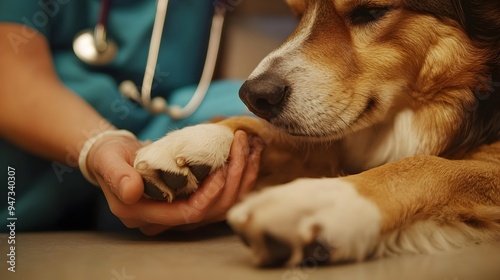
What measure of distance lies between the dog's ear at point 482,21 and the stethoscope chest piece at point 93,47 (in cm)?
68

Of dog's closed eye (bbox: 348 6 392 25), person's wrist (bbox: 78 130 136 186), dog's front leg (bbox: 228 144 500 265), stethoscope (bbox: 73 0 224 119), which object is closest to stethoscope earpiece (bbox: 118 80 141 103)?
stethoscope (bbox: 73 0 224 119)

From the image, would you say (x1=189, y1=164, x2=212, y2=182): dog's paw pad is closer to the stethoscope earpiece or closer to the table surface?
the table surface

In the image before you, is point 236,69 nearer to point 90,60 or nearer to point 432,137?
Answer: point 90,60

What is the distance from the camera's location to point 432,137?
2.82ft

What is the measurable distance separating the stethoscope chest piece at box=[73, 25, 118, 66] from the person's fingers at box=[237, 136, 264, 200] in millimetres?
420

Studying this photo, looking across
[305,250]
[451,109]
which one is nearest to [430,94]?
[451,109]

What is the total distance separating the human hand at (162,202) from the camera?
2.30ft

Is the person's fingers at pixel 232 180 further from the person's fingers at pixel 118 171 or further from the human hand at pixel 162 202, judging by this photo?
the person's fingers at pixel 118 171

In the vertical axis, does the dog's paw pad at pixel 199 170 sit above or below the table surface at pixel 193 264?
above

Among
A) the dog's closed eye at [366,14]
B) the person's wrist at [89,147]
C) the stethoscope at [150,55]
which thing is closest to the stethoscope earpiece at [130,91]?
the stethoscope at [150,55]

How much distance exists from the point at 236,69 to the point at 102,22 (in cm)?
29

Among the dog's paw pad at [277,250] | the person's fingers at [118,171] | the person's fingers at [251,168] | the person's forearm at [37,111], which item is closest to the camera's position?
the dog's paw pad at [277,250]

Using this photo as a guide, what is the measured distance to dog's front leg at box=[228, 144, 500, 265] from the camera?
52 cm

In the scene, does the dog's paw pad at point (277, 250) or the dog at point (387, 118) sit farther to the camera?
the dog at point (387, 118)
